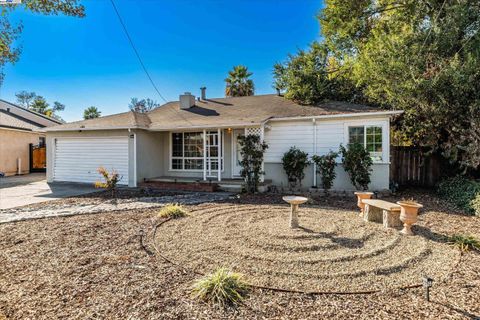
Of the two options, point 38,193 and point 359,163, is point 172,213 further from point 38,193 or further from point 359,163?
point 38,193

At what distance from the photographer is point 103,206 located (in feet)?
27.1

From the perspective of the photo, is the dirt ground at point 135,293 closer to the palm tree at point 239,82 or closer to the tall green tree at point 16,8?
the tall green tree at point 16,8

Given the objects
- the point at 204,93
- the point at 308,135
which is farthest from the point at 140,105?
the point at 308,135

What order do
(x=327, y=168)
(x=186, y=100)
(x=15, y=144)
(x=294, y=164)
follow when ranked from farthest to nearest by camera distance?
(x=15, y=144) → (x=186, y=100) → (x=294, y=164) → (x=327, y=168)

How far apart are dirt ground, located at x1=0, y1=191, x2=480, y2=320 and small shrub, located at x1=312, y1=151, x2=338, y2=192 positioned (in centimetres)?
576

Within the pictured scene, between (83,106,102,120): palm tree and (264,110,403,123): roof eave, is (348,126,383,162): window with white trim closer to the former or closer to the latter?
(264,110,403,123): roof eave

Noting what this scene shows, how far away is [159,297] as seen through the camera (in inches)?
122

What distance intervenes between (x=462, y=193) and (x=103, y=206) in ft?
37.2

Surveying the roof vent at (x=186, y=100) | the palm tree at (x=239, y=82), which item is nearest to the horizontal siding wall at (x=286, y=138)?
the roof vent at (x=186, y=100)

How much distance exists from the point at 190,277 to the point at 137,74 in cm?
1439

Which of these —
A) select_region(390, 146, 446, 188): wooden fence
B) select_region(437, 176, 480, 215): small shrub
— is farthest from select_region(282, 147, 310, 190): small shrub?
select_region(437, 176, 480, 215): small shrub

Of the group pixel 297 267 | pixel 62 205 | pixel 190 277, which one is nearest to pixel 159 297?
A: pixel 190 277

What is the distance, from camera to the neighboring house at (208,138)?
10.5 metres

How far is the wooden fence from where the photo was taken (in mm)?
11677
